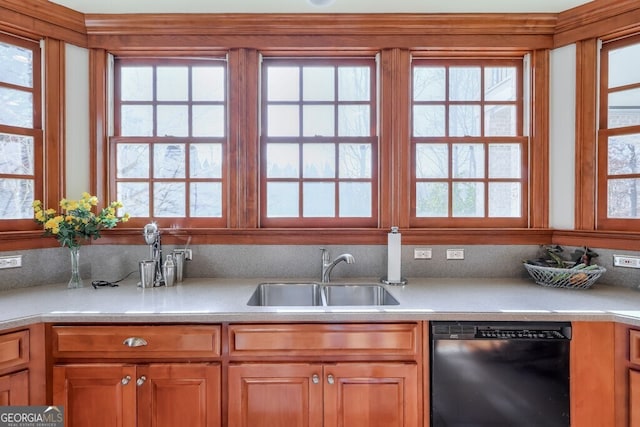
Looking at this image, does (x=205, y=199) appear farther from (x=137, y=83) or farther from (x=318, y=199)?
(x=137, y=83)

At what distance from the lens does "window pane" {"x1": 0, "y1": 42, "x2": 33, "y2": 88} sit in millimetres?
2033

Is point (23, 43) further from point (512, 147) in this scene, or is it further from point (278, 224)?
point (512, 147)

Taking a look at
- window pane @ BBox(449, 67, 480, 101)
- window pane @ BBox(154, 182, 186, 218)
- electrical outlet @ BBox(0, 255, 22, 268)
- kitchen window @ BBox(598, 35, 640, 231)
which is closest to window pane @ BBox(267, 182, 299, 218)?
window pane @ BBox(154, 182, 186, 218)

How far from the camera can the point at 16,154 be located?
206 cm

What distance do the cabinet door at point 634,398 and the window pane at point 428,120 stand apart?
5.33 feet

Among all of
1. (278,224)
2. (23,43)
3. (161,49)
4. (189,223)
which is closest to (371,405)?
(278,224)

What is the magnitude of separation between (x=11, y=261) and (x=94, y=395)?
1052 millimetres

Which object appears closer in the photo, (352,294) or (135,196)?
Answer: (352,294)

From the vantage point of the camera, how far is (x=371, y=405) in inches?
60.2

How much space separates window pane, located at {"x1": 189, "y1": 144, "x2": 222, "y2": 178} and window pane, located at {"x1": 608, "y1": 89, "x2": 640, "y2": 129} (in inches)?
100

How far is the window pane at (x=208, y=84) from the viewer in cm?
233

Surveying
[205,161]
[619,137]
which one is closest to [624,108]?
[619,137]

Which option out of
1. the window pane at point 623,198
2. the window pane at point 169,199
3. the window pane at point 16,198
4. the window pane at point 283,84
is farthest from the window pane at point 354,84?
the window pane at point 16,198

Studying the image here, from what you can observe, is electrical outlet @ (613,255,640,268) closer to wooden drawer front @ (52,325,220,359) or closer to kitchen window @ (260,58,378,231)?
kitchen window @ (260,58,378,231)
